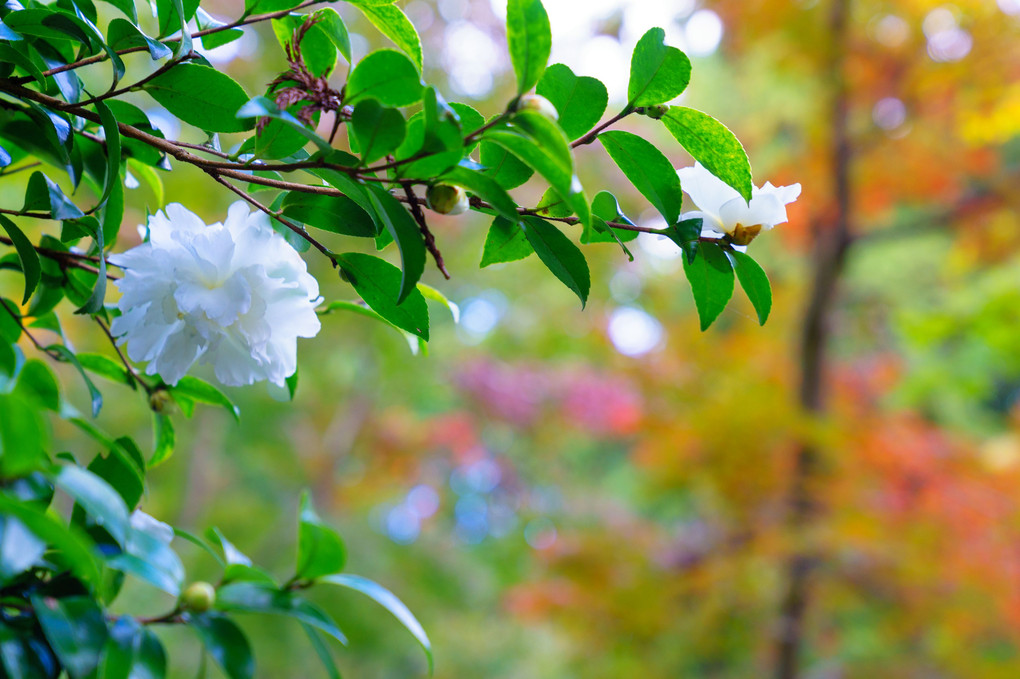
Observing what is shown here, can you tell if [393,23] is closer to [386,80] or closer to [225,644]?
[386,80]

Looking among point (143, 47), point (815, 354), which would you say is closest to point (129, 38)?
point (143, 47)

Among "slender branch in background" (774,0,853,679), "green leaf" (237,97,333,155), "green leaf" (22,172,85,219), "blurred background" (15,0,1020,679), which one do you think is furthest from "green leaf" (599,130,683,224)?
"slender branch in background" (774,0,853,679)

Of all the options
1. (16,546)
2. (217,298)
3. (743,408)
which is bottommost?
(16,546)

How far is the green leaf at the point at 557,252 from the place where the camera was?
280 millimetres

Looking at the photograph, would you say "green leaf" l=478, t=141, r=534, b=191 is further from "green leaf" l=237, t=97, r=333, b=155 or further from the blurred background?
the blurred background

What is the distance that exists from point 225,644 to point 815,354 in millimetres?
1621

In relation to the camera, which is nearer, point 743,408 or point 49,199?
point 49,199

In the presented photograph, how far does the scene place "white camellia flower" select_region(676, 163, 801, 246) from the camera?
0.91 feet

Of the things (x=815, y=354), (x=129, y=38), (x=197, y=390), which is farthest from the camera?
(x=815, y=354)

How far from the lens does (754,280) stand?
30cm

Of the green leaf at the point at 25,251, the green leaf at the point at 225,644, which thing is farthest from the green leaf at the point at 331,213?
the green leaf at the point at 225,644

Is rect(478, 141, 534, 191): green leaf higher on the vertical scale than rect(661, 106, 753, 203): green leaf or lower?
lower

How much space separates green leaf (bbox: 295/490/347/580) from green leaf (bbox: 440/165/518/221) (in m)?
0.23

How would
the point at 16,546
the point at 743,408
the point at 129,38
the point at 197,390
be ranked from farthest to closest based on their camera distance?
the point at 743,408, the point at 197,390, the point at 129,38, the point at 16,546
